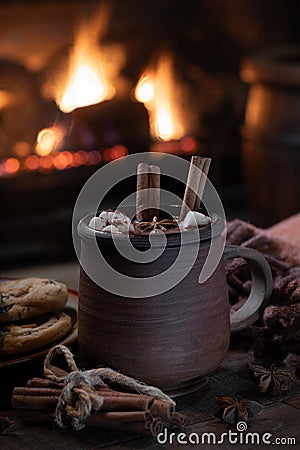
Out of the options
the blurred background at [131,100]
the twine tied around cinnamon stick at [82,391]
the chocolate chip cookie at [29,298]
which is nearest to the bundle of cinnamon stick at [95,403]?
the twine tied around cinnamon stick at [82,391]

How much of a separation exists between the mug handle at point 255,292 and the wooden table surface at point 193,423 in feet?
0.20

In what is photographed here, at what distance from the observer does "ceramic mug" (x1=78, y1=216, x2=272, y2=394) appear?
0.82 meters

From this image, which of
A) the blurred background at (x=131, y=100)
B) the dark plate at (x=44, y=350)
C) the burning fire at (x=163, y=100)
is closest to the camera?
the dark plate at (x=44, y=350)

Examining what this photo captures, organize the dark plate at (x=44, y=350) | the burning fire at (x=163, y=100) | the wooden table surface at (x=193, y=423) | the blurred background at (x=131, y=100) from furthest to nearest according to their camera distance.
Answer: the burning fire at (x=163, y=100)
the blurred background at (x=131, y=100)
the dark plate at (x=44, y=350)
the wooden table surface at (x=193, y=423)

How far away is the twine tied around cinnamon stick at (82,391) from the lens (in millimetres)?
780

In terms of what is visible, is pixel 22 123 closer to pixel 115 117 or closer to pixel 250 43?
pixel 115 117

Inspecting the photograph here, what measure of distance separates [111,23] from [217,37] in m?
0.38

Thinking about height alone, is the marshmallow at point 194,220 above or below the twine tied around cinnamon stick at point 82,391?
above

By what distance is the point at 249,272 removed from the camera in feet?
3.35

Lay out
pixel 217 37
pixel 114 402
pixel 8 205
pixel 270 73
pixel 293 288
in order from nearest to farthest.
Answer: pixel 114 402
pixel 293 288
pixel 270 73
pixel 8 205
pixel 217 37

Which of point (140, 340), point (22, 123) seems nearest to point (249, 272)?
point (140, 340)

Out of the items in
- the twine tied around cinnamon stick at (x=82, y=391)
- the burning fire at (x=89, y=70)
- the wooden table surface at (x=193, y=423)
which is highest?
the burning fire at (x=89, y=70)

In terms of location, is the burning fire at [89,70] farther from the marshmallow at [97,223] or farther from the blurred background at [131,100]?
the marshmallow at [97,223]

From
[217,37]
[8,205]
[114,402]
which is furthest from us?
[217,37]
